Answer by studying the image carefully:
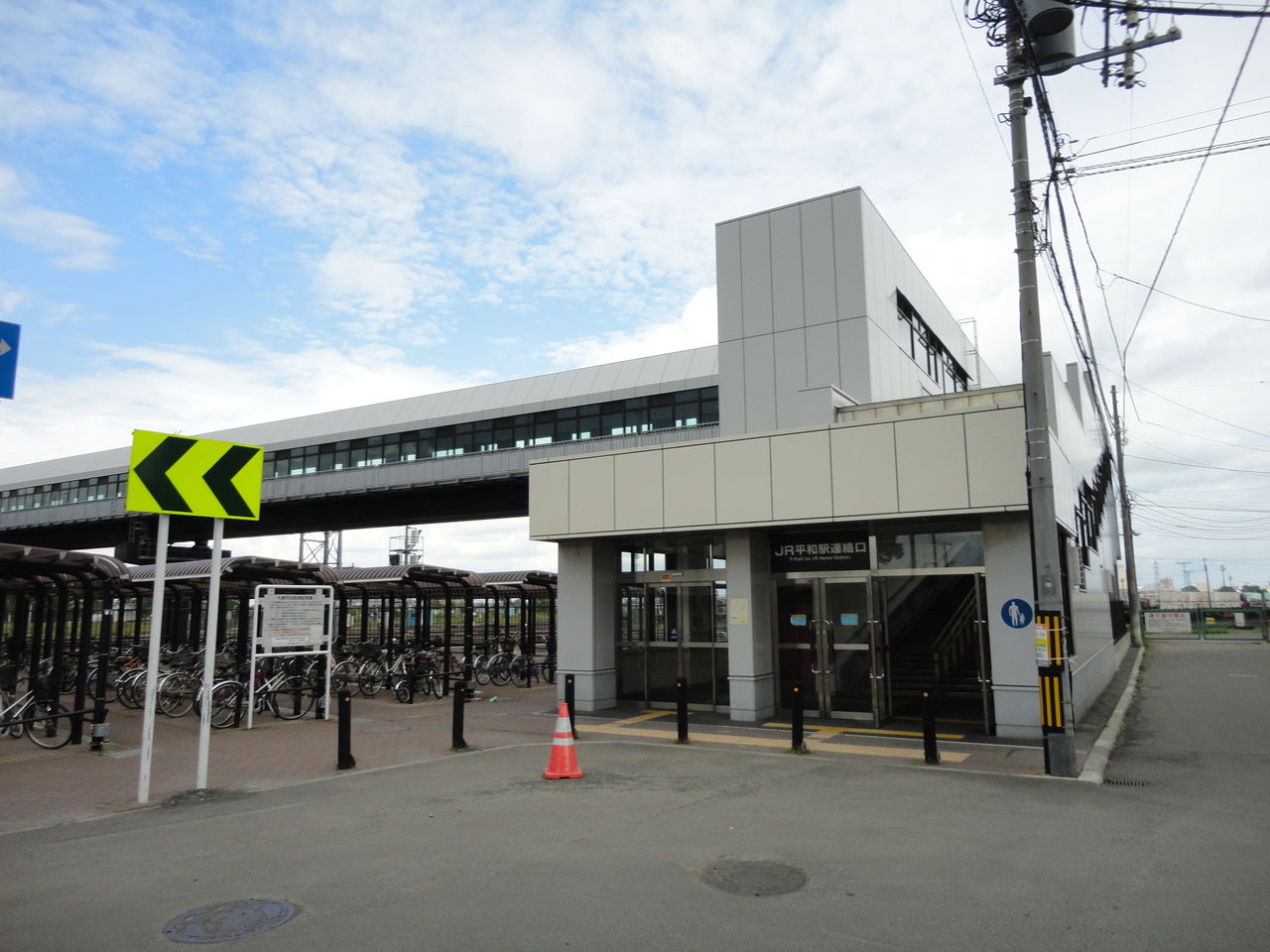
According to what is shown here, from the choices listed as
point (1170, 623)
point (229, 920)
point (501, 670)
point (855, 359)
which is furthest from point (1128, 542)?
point (229, 920)

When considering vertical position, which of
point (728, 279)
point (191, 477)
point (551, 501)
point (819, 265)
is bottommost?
point (191, 477)

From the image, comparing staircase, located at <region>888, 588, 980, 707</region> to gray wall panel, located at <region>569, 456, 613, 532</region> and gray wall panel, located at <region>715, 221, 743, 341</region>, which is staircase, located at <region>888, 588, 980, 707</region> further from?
gray wall panel, located at <region>715, 221, 743, 341</region>

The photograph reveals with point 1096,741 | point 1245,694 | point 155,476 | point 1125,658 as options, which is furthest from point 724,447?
point 1125,658

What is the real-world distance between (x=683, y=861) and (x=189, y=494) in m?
6.44

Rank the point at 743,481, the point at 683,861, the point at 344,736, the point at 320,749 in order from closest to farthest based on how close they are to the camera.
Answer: the point at 683,861, the point at 344,736, the point at 320,749, the point at 743,481

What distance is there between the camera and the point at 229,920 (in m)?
5.30

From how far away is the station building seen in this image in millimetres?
12156

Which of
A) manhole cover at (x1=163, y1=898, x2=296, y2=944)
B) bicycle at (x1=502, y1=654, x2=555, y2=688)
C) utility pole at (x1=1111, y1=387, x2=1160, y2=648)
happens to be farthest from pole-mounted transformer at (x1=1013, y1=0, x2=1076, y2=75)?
utility pole at (x1=1111, y1=387, x2=1160, y2=648)

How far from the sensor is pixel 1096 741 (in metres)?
12.1

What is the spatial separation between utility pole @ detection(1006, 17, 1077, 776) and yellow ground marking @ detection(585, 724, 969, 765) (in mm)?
1407

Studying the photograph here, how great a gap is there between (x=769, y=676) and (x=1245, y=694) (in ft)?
36.8

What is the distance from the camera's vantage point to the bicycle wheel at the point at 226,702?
14656mm

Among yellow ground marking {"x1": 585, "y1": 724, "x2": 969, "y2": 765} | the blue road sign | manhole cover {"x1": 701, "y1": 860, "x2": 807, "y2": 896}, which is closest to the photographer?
manhole cover {"x1": 701, "y1": 860, "x2": 807, "y2": 896}

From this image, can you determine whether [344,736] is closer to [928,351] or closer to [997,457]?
[997,457]
